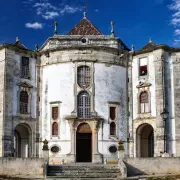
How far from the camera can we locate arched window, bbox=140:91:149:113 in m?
41.2

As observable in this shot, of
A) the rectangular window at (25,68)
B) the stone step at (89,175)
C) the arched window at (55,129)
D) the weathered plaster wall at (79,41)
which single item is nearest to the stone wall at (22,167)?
the stone step at (89,175)

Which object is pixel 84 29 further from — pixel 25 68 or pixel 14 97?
pixel 14 97

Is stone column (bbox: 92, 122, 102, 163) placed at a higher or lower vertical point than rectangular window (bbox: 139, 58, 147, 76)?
lower

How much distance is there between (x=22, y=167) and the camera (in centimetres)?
3142

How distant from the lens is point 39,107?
137 ft

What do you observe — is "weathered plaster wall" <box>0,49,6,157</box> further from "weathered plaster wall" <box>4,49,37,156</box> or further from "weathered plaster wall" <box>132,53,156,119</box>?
"weathered plaster wall" <box>132,53,156,119</box>

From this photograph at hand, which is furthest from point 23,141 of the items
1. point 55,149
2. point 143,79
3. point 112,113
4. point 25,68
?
point 143,79

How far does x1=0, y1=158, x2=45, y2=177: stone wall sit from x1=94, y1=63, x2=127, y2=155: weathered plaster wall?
9.50m

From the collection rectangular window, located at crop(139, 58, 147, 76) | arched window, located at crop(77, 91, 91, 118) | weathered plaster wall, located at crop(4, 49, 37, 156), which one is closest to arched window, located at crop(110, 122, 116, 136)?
arched window, located at crop(77, 91, 91, 118)

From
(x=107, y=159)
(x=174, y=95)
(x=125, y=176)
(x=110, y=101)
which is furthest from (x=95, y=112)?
(x=125, y=176)

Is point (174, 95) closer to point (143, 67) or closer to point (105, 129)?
point (143, 67)

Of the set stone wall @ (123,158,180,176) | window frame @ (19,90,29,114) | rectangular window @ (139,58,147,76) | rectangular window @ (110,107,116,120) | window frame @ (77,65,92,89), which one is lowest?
stone wall @ (123,158,180,176)

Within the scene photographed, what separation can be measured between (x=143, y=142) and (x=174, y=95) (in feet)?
20.4

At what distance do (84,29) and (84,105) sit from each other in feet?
32.9
